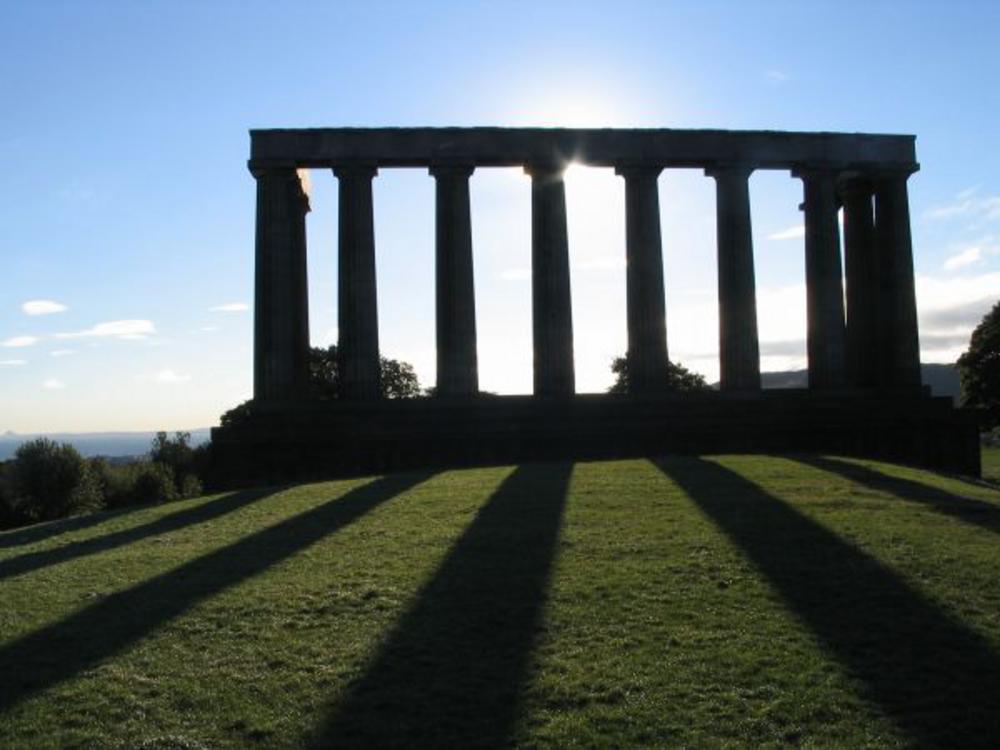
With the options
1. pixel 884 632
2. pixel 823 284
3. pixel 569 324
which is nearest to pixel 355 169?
pixel 569 324

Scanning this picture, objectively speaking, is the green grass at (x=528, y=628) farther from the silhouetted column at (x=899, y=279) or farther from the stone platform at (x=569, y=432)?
the silhouetted column at (x=899, y=279)

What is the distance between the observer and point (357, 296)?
43.8 m

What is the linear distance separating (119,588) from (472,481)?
43.8ft

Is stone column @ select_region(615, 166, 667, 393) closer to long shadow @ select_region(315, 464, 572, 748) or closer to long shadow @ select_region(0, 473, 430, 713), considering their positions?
long shadow @ select_region(0, 473, 430, 713)

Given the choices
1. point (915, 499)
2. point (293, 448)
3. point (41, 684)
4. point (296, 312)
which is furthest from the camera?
point (296, 312)

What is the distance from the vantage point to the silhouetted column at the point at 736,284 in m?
45.2

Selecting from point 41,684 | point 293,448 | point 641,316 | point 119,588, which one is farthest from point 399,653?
point 641,316

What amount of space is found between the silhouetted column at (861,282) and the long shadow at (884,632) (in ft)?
106

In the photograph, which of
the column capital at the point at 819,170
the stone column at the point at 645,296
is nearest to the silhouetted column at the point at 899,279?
the column capital at the point at 819,170

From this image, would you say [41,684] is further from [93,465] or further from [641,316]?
[93,465]

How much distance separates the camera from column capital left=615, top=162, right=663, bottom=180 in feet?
148

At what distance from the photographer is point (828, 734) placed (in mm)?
10211

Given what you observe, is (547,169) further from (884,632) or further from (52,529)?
(884,632)

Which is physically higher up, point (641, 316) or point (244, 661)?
point (641, 316)
